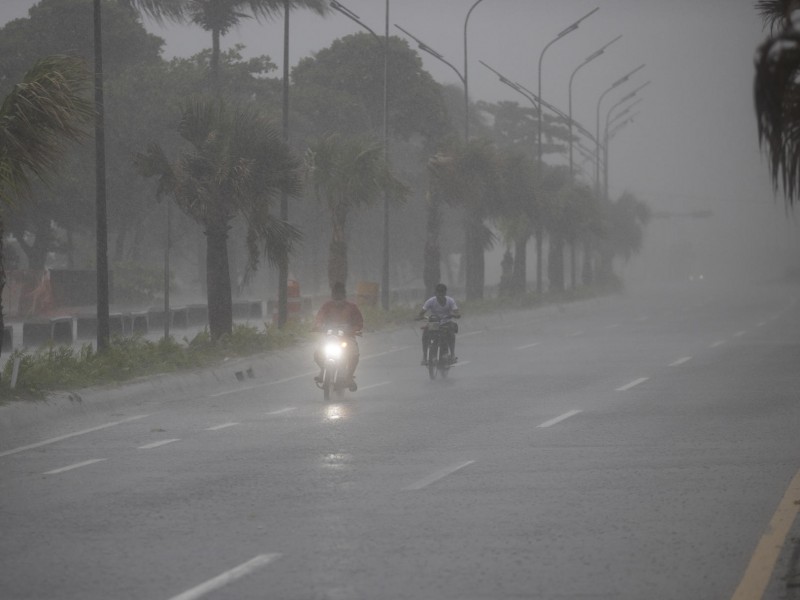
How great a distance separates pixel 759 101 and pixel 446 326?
17524 millimetres

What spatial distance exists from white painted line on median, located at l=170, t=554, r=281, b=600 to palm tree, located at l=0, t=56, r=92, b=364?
941cm

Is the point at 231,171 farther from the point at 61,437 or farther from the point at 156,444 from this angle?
the point at 156,444

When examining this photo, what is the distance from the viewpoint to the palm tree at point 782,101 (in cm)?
787

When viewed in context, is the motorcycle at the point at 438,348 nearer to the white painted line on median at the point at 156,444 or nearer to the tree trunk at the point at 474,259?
the white painted line on median at the point at 156,444

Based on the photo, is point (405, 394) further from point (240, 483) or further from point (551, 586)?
point (551, 586)

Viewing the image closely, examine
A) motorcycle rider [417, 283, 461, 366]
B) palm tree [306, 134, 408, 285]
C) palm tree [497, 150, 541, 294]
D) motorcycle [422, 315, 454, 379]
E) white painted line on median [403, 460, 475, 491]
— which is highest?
palm tree [497, 150, 541, 294]

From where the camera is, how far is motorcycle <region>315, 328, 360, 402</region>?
822 inches

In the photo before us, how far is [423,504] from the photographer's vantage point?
35.4ft

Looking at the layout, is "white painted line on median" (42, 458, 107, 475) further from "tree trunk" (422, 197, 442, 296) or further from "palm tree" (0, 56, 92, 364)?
"tree trunk" (422, 197, 442, 296)

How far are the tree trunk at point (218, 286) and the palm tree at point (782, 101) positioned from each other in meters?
21.1

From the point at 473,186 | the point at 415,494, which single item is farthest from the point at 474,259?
the point at 415,494

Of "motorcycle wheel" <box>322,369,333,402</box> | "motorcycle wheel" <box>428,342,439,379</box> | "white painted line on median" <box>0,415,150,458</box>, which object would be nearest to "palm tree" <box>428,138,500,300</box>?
"motorcycle wheel" <box>428,342,439,379</box>

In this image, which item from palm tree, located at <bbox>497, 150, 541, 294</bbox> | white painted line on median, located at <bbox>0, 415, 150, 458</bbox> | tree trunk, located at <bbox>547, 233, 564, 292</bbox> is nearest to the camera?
white painted line on median, located at <bbox>0, 415, 150, 458</bbox>

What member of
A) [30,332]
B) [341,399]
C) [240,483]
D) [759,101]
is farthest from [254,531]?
[30,332]
